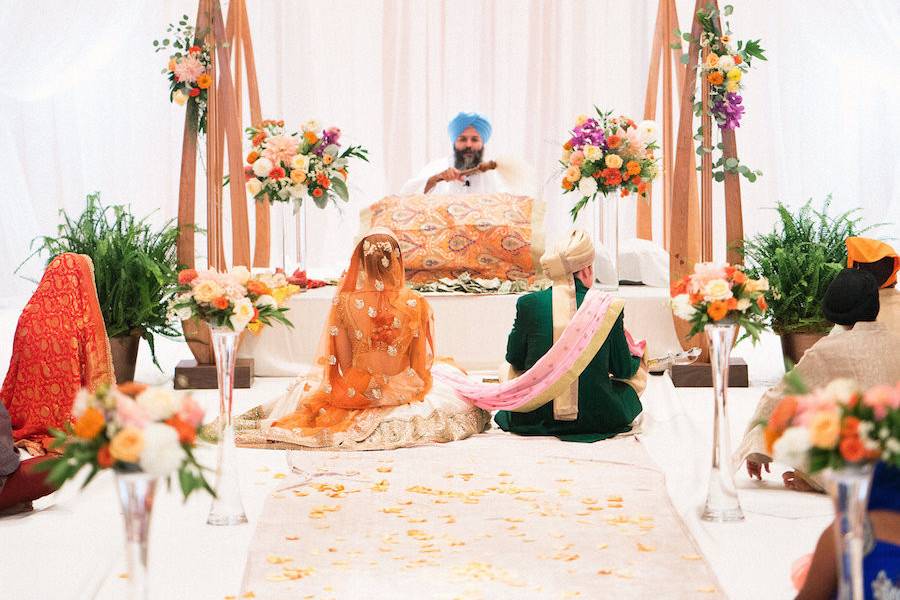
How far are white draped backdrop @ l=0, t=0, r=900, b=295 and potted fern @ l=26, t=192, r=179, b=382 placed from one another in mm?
4213

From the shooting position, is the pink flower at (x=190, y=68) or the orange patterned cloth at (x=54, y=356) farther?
the pink flower at (x=190, y=68)

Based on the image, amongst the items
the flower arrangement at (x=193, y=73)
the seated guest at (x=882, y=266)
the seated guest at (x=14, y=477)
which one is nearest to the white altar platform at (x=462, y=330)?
the flower arrangement at (x=193, y=73)

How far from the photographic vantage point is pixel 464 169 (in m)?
8.78

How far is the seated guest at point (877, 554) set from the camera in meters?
2.41

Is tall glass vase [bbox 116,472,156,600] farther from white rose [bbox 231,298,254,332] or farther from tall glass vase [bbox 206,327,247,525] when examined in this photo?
white rose [bbox 231,298,254,332]

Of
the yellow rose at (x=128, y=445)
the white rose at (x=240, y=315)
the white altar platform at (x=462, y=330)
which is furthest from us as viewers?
the white altar platform at (x=462, y=330)

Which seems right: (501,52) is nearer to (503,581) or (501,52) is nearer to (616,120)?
(616,120)

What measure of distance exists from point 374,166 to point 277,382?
4813 mm

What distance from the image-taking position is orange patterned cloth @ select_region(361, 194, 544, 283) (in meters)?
7.38

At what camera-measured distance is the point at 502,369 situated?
5449mm

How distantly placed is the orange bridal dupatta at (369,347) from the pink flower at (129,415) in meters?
2.93

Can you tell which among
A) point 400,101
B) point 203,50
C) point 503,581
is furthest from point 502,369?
point 400,101

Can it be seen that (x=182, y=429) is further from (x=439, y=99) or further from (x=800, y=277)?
(x=439, y=99)

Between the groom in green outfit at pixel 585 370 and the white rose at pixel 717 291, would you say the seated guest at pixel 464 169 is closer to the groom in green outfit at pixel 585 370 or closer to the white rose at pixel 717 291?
the groom in green outfit at pixel 585 370
